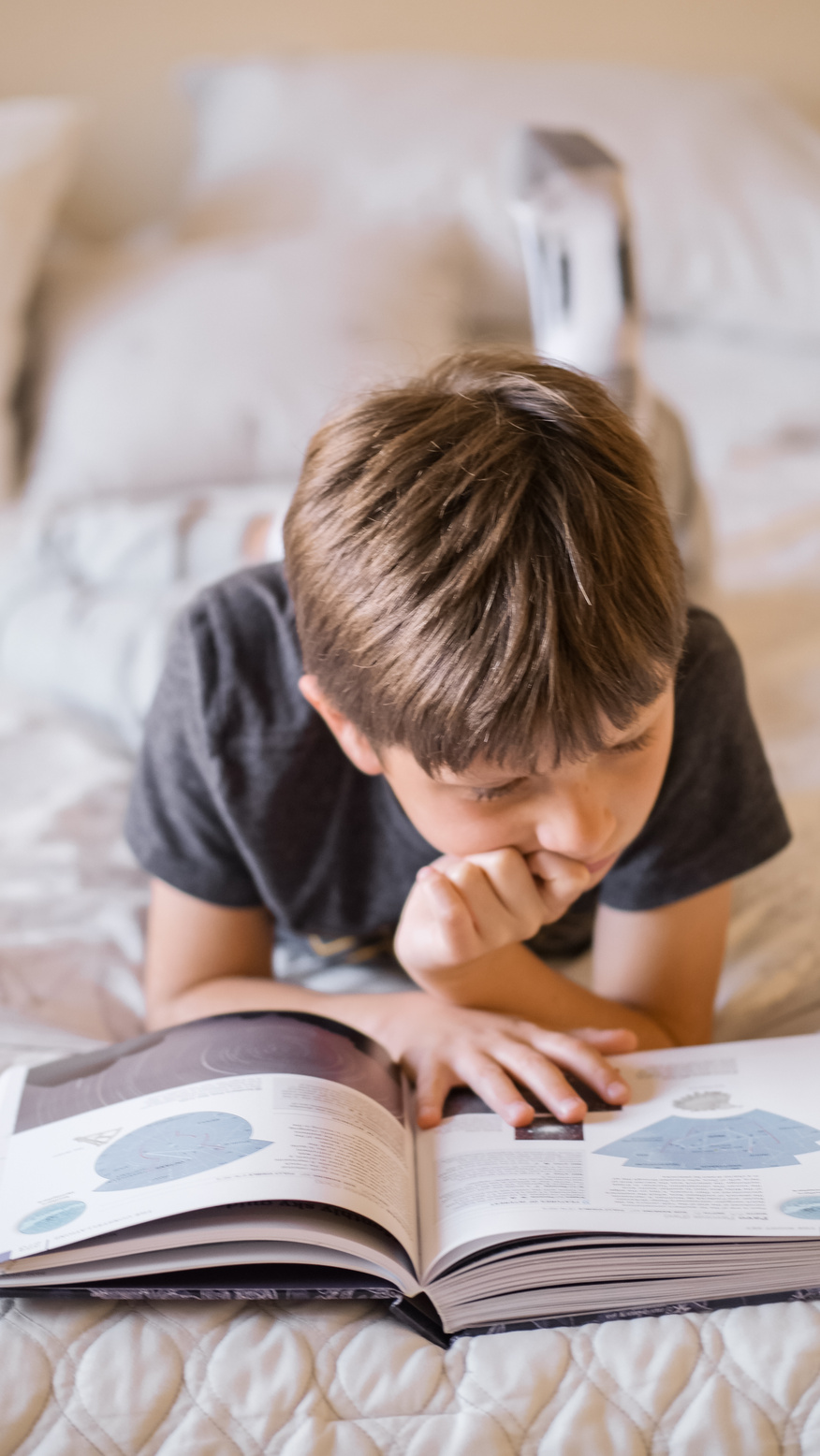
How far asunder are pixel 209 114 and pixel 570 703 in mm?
1575

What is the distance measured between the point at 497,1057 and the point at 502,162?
1.33 meters

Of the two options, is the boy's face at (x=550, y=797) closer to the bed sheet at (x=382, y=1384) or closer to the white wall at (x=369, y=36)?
the bed sheet at (x=382, y=1384)

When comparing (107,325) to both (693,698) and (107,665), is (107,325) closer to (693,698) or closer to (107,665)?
(107,665)

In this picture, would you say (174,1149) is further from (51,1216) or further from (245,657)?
(245,657)

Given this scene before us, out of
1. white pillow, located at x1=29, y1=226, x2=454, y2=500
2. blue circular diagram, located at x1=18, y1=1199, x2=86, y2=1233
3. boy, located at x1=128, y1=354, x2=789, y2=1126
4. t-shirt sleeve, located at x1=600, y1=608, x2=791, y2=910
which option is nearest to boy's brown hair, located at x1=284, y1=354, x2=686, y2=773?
boy, located at x1=128, y1=354, x2=789, y2=1126

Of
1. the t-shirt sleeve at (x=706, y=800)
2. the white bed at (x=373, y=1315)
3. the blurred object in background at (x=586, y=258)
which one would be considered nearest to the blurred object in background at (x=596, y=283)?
the blurred object in background at (x=586, y=258)

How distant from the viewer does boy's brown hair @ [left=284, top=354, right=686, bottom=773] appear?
0.52 meters

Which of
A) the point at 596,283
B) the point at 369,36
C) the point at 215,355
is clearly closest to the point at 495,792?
the point at 596,283

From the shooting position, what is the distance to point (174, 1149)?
1.79 feet

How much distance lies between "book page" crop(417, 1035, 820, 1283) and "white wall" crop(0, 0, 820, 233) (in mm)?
1769

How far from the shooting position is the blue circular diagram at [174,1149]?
0.53 metres

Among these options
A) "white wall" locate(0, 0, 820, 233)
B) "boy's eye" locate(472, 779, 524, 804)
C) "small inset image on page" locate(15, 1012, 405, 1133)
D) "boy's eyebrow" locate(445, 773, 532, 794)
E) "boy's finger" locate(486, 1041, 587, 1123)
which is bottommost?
"boy's finger" locate(486, 1041, 587, 1123)

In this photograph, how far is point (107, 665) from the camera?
1069 mm

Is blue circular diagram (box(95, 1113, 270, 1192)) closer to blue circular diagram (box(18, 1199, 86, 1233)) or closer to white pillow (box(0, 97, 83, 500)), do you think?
blue circular diagram (box(18, 1199, 86, 1233))
